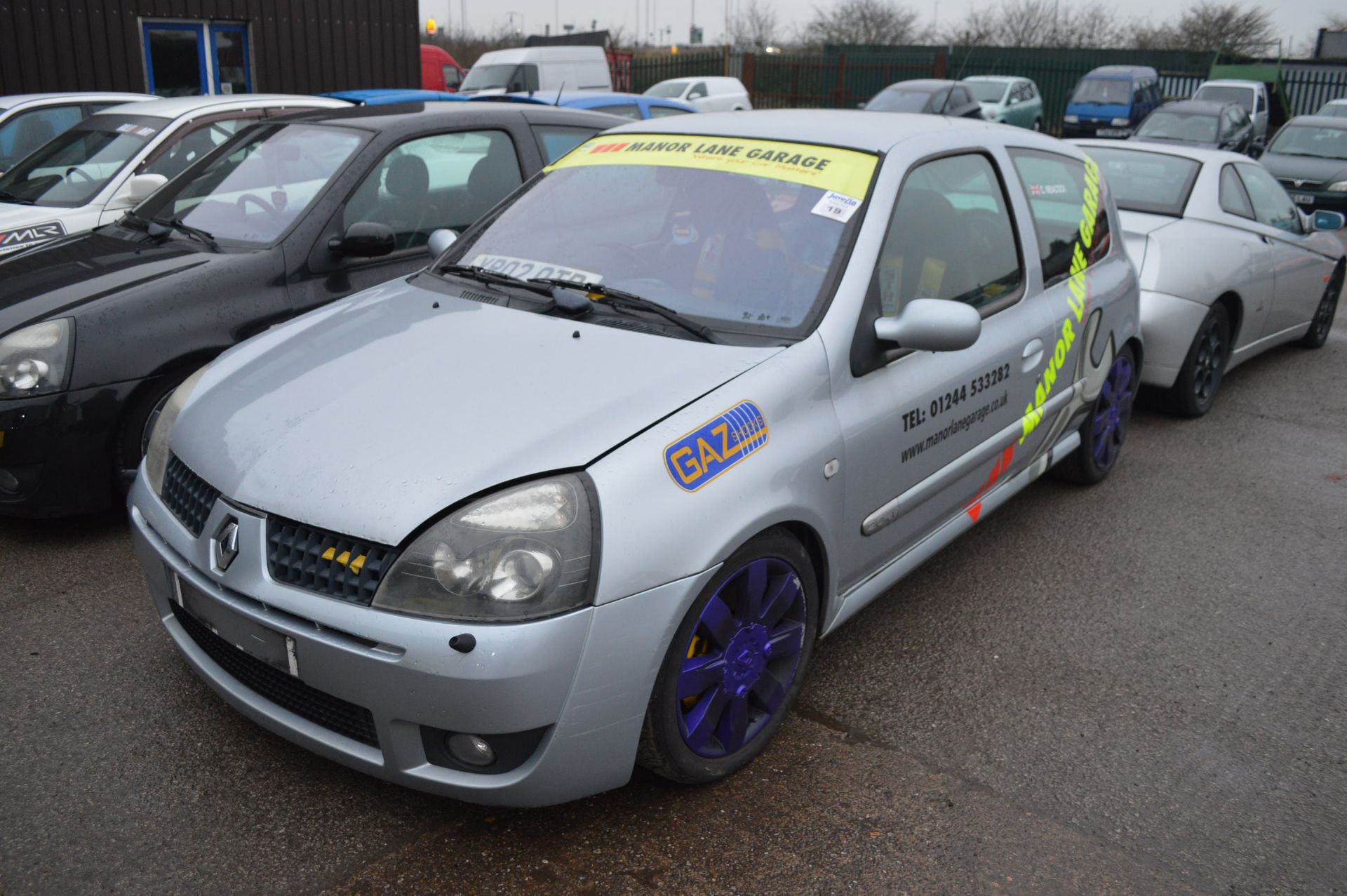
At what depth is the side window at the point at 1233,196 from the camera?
638cm

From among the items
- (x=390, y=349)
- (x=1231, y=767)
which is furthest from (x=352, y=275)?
(x=1231, y=767)

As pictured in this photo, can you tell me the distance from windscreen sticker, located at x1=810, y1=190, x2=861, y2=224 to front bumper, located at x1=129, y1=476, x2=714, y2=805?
4.18 feet

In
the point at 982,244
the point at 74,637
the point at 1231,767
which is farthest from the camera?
the point at 982,244

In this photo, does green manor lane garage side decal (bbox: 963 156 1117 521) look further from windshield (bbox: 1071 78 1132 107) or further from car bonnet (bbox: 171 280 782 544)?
windshield (bbox: 1071 78 1132 107)

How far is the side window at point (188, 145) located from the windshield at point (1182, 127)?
13.2 m

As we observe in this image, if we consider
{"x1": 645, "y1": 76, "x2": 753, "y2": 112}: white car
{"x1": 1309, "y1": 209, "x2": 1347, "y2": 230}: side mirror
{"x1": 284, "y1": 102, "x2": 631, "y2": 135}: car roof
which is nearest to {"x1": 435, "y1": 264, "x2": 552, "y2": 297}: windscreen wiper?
{"x1": 284, "y1": 102, "x2": 631, "y2": 135}: car roof

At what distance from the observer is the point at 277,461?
2480 millimetres

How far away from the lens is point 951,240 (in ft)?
11.5

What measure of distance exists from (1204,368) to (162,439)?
17.9 feet

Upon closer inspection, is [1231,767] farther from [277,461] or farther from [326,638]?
[277,461]

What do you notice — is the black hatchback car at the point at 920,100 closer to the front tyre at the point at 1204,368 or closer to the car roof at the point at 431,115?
the front tyre at the point at 1204,368

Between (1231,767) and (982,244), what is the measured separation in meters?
1.82

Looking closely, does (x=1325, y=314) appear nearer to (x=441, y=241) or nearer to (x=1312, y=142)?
(x=441, y=241)

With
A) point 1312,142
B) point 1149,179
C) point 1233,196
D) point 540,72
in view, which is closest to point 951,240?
point 1149,179
